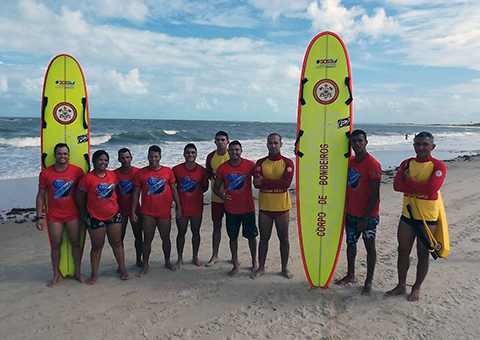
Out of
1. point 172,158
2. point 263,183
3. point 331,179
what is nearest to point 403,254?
point 331,179

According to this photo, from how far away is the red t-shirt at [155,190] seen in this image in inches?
154

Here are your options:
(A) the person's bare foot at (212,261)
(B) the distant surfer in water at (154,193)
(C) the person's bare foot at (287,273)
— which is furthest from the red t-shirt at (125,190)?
(C) the person's bare foot at (287,273)

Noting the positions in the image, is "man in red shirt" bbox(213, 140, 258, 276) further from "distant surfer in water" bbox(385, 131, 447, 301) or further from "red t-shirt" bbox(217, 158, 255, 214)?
"distant surfer in water" bbox(385, 131, 447, 301)

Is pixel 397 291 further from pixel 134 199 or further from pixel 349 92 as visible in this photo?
pixel 134 199

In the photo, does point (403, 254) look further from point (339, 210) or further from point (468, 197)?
point (468, 197)

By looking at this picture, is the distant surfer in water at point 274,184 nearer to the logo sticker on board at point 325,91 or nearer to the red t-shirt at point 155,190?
the logo sticker on board at point 325,91

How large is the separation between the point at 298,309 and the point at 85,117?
11.0ft

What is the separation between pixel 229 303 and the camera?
350 cm

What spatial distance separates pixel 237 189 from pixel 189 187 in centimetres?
60

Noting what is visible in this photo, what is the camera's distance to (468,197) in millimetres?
7836

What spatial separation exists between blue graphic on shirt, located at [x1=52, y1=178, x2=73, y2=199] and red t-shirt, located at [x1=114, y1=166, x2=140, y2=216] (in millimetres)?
505

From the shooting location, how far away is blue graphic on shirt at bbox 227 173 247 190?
393 cm

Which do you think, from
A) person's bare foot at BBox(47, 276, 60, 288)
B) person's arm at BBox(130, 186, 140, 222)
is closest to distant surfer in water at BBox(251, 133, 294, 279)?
person's arm at BBox(130, 186, 140, 222)

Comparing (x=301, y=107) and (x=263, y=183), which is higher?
(x=301, y=107)
